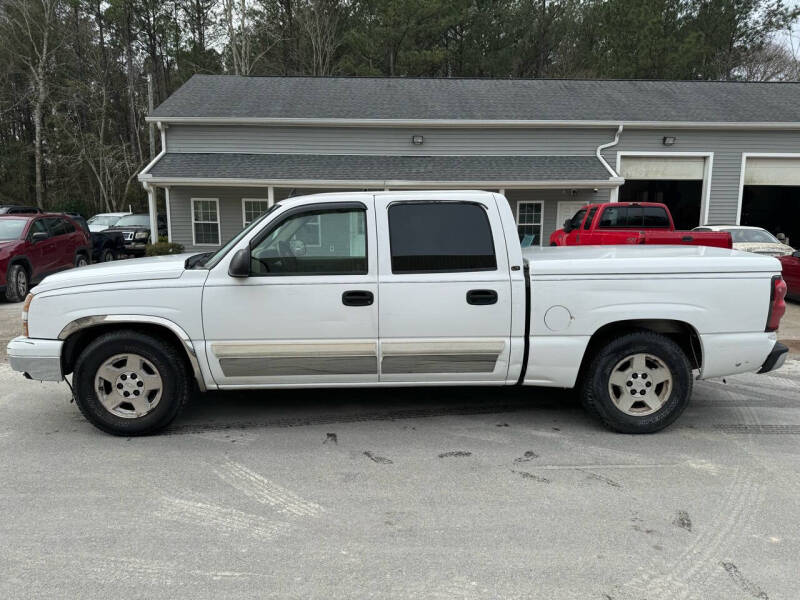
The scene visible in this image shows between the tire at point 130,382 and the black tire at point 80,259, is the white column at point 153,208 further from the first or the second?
the tire at point 130,382

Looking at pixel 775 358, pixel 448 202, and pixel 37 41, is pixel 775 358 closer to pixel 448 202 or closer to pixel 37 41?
pixel 448 202

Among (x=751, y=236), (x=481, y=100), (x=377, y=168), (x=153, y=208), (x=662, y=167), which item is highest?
(x=481, y=100)

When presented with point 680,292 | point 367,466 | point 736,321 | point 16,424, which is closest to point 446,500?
point 367,466

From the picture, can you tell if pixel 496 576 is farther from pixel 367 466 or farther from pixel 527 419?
pixel 527 419

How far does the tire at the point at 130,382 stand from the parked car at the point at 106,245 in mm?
13167

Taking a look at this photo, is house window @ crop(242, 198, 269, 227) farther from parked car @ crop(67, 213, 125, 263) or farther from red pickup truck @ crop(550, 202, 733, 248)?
red pickup truck @ crop(550, 202, 733, 248)

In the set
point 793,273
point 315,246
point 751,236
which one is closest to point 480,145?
point 751,236

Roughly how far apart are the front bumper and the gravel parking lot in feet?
1.88

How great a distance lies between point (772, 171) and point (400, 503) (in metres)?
20.0

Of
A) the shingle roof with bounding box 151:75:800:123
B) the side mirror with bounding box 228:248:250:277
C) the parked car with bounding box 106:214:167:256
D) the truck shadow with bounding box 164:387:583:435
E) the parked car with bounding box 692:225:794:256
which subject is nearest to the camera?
the side mirror with bounding box 228:248:250:277

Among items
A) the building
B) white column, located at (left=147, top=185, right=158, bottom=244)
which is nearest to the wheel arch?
the building

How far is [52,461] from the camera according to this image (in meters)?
4.07

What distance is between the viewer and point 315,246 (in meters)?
4.36

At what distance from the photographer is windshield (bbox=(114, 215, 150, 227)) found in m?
20.7
